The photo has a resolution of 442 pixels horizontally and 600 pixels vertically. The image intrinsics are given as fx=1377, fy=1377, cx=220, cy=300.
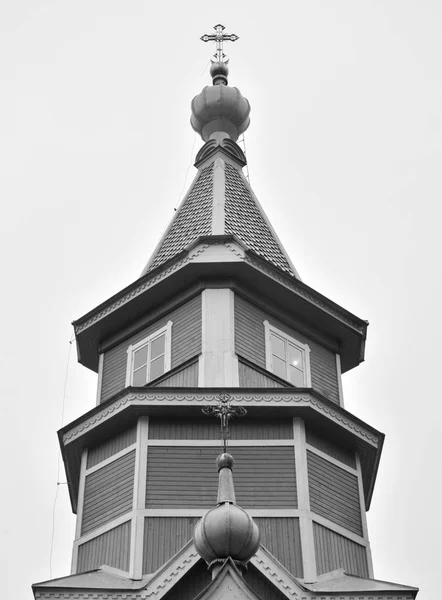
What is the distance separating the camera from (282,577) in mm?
25188

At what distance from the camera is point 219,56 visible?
41906mm

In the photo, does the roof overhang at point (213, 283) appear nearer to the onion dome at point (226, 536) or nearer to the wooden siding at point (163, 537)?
the wooden siding at point (163, 537)

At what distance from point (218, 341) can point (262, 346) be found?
4.02ft

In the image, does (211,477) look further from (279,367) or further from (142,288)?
(142,288)

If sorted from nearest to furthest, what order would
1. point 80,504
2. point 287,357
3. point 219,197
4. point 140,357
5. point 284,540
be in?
point 284,540
point 80,504
point 287,357
point 140,357
point 219,197

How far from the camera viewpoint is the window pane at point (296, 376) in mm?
30180

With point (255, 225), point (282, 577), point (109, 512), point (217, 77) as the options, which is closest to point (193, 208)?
point (255, 225)

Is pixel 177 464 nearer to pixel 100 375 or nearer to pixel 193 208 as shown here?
pixel 100 375

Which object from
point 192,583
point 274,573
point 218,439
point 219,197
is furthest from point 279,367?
point 192,583

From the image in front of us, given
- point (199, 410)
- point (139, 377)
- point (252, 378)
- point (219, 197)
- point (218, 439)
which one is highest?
point (219, 197)

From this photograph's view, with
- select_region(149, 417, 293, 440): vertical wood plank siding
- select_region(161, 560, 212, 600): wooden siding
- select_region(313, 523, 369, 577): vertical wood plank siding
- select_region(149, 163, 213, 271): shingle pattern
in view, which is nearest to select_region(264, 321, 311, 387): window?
select_region(149, 417, 293, 440): vertical wood plank siding

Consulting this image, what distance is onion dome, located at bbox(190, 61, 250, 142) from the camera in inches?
1528

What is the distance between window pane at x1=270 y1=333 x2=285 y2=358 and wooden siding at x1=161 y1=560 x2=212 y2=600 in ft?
21.2

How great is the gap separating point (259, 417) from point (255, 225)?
24.3ft
